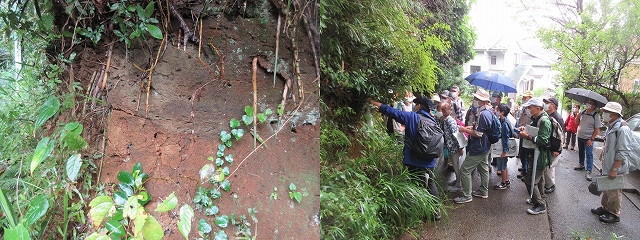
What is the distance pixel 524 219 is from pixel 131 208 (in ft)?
17.6

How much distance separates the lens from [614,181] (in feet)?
16.8

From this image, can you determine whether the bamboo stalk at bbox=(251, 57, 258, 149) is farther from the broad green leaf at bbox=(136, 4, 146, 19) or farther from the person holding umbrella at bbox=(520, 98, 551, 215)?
the person holding umbrella at bbox=(520, 98, 551, 215)

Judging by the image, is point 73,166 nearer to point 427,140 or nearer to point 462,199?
point 427,140

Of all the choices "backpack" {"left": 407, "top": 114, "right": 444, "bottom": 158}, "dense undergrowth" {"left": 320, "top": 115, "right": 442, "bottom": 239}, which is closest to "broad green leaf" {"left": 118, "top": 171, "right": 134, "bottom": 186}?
"dense undergrowth" {"left": 320, "top": 115, "right": 442, "bottom": 239}

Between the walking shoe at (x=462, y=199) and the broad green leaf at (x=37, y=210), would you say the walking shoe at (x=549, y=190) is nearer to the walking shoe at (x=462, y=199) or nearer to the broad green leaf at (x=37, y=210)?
the walking shoe at (x=462, y=199)

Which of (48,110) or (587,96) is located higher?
(48,110)

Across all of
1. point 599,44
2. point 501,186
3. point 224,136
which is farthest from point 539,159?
point 599,44

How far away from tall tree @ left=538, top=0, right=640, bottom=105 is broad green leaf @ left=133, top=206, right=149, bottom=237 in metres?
16.5

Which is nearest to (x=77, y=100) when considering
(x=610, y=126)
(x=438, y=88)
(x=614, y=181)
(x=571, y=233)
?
(x=571, y=233)

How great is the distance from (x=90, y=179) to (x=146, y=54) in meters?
Answer: 0.66

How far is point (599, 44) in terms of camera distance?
15078mm

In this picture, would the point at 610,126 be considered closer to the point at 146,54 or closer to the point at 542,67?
the point at 146,54

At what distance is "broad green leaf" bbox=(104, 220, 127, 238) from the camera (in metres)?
1.68

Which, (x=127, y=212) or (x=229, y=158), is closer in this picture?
(x=127, y=212)
